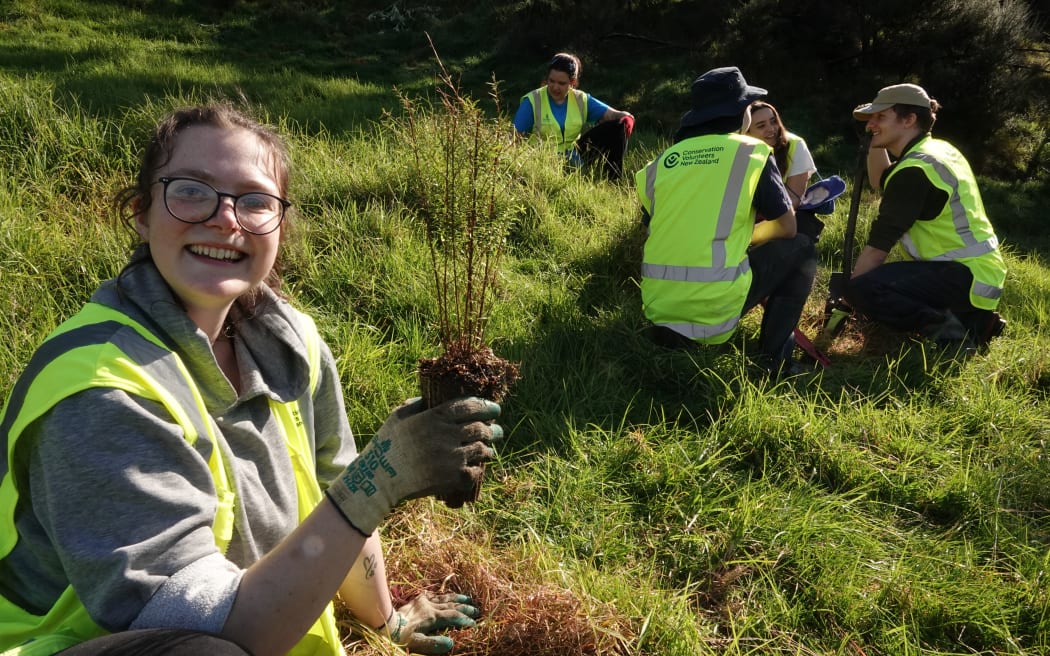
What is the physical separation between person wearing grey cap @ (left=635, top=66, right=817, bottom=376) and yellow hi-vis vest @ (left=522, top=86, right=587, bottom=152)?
2.66 meters

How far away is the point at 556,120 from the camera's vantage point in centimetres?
642

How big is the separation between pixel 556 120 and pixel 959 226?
143 inches

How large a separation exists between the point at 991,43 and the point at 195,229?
42.6 feet

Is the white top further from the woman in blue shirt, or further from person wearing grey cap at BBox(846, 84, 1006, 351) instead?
the woman in blue shirt

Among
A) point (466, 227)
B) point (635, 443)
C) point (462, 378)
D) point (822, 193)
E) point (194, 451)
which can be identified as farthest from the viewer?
point (822, 193)

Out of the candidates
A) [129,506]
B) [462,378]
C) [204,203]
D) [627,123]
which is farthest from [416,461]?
[627,123]

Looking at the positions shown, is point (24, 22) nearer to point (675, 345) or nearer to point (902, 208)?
point (675, 345)

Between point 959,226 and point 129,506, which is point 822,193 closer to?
point 959,226

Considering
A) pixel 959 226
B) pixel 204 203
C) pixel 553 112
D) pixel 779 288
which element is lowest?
pixel 779 288

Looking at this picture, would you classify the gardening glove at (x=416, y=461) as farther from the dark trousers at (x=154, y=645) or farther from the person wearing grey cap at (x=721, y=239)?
the person wearing grey cap at (x=721, y=239)

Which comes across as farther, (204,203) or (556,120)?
(556,120)

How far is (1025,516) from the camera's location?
2.60m

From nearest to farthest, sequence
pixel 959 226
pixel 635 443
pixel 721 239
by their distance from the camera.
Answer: pixel 635 443
pixel 721 239
pixel 959 226

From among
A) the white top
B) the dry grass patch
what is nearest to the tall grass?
the dry grass patch
